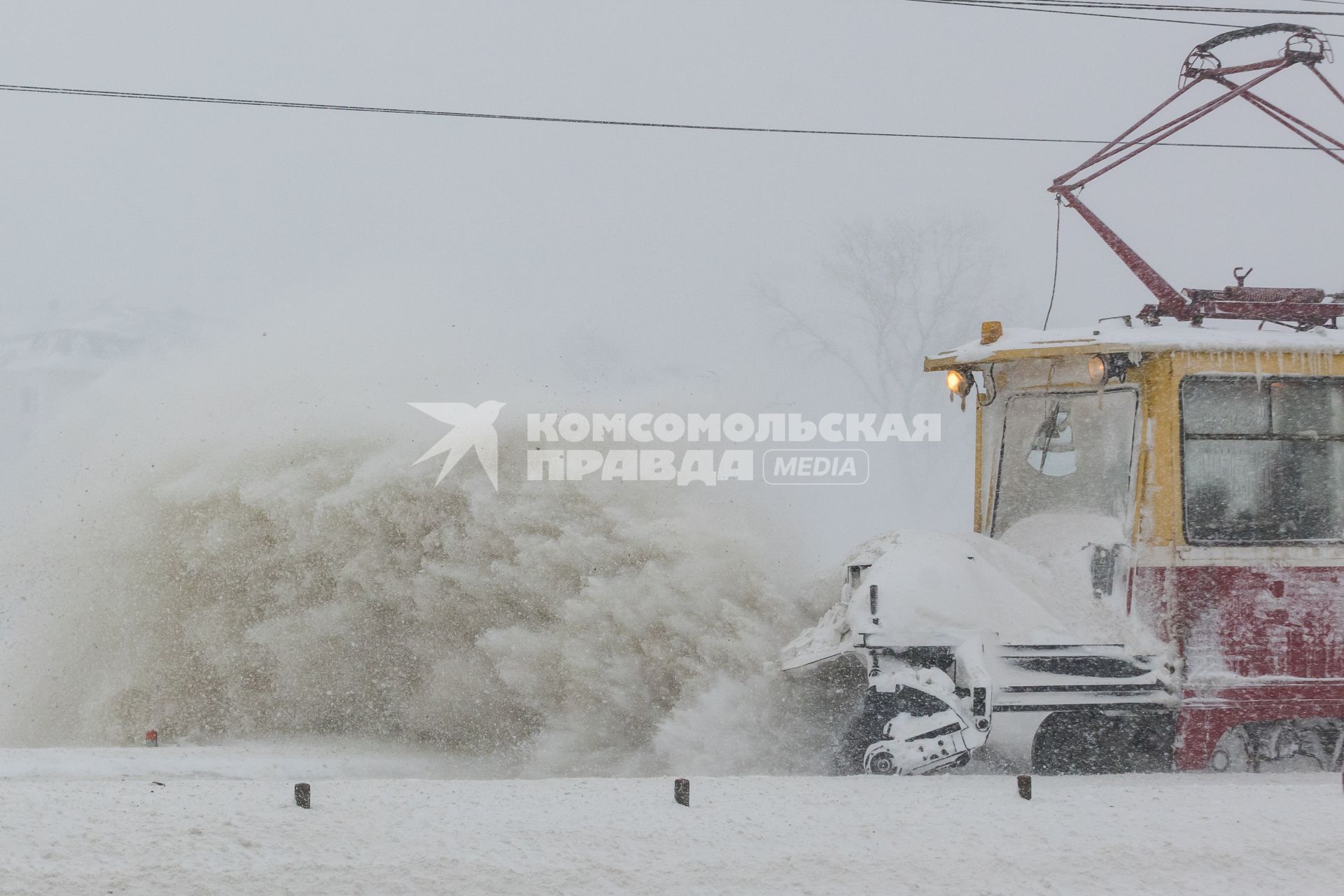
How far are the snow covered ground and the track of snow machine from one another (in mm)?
470

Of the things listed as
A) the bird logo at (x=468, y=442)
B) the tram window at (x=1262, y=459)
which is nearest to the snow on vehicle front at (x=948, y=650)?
the tram window at (x=1262, y=459)

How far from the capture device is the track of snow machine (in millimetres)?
5609

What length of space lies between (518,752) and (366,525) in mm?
2252

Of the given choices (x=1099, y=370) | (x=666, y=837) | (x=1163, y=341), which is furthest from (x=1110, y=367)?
(x=666, y=837)

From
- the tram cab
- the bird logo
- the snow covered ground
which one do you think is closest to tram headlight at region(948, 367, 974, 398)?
the tram cab

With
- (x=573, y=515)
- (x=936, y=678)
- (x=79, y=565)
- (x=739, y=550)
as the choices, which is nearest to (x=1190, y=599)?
(x=936, y=678)

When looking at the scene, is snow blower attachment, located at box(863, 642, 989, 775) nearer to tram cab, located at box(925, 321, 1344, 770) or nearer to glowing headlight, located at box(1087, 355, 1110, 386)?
tram cab, located at box(925, 321, 1344, 770)

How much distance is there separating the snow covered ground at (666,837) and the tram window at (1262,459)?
1.37 m

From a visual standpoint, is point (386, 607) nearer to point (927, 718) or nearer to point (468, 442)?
point (468, 442)

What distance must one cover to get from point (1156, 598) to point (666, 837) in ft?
9.88

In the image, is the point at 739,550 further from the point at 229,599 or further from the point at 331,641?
the point at 229,599

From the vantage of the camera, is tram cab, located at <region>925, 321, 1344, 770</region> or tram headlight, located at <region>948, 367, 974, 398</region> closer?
tram cab, located at <region>925, 321, 1344, 770</region>

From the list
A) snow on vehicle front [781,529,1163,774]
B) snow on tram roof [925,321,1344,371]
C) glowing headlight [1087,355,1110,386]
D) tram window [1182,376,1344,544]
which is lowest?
snow on vehicle front [781,529,1163,774]

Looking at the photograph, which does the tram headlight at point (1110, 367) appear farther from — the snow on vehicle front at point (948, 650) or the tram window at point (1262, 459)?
the snow on vehicle front at point (948, 650)
